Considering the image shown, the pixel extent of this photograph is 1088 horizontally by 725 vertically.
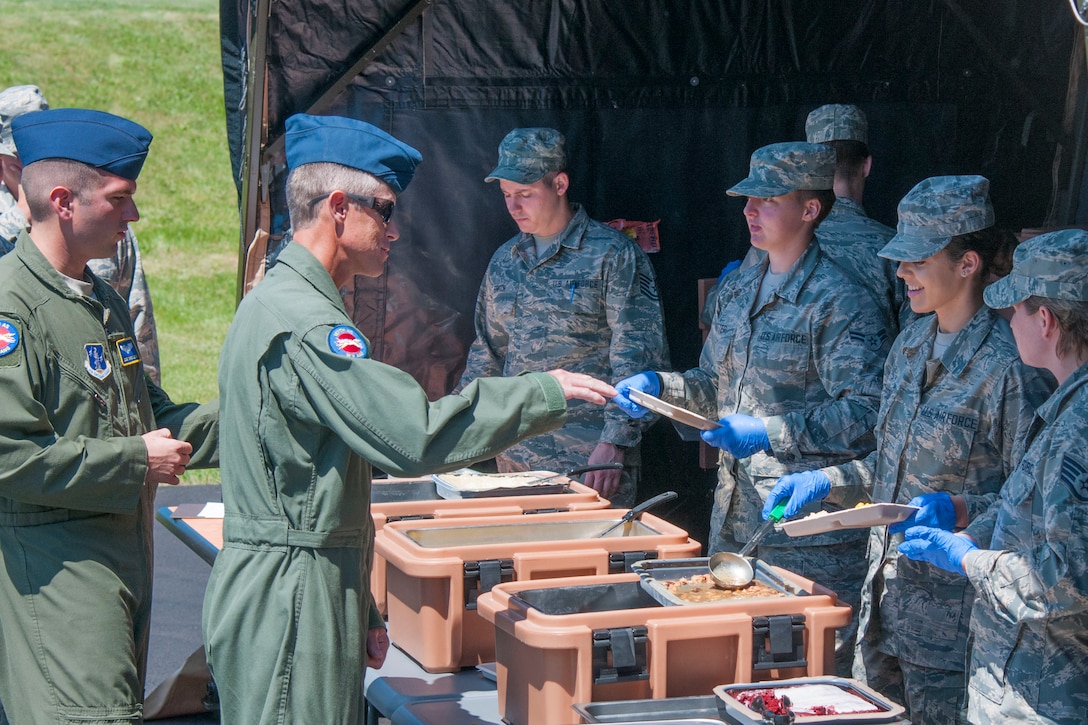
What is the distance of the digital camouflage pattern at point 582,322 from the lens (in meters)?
4.33

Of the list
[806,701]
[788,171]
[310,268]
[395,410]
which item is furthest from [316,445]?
[788,171]

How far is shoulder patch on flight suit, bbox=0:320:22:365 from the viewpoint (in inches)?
98.2

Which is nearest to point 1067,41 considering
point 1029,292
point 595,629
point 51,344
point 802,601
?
point 1029,292

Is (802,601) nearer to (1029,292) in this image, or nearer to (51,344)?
(1029,292)

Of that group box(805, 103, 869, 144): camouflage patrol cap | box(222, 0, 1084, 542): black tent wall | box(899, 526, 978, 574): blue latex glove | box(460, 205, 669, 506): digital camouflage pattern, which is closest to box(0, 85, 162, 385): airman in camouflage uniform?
box(222, 0, 1084, 542): black tent wall

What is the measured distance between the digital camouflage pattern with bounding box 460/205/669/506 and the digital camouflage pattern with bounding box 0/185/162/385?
1.27 meters

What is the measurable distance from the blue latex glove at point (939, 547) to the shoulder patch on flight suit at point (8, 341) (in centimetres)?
181

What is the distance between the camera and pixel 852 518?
238 centimetres

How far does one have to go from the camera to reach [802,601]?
2402 mm

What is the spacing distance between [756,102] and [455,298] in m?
1.44

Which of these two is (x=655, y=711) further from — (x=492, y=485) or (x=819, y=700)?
(x=492, y=485)

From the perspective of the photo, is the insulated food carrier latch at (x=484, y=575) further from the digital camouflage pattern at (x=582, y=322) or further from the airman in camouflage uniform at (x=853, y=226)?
the digital camouflage pattern at (x=582, y=322)

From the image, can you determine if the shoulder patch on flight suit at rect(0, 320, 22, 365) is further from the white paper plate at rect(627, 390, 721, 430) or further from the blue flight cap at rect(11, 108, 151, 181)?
the white paper plate at rect(627, 390, 721, 430)

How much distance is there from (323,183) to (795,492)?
132 cm
